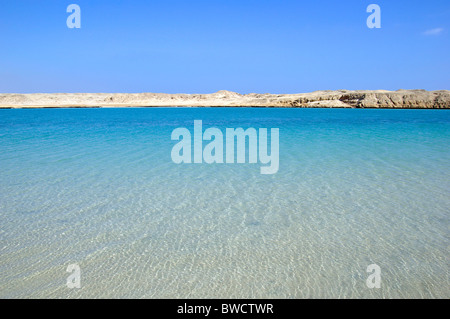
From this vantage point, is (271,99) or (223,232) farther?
(271,99)

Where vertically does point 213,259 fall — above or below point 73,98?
below

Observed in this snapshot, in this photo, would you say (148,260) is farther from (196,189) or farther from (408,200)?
(408,200)

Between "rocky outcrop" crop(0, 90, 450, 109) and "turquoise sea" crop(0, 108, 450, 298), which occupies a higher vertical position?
"rocky outcrop" crop(0, 90, 450, 109)

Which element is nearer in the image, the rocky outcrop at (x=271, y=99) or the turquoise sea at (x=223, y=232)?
the turquoise sea at (x=223, y=232)

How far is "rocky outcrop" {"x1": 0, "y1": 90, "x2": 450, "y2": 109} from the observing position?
3211 inches

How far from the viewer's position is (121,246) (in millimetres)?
4617

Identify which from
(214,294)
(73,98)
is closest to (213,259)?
(214,294)

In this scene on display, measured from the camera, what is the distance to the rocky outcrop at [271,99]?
81.6 m

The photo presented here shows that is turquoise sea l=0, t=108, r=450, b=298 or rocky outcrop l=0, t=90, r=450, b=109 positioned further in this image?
rocky outcrop l=0, t=90, r=450, b=109

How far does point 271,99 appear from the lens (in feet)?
359

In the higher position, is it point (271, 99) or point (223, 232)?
point (271, 99)

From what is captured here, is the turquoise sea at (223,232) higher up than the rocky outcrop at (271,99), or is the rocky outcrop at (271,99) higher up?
the rocky outcrop at (271,99)

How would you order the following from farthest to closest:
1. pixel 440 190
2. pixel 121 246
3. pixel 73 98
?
pixel 73 98, pixel 440 190, pixel 121 246
